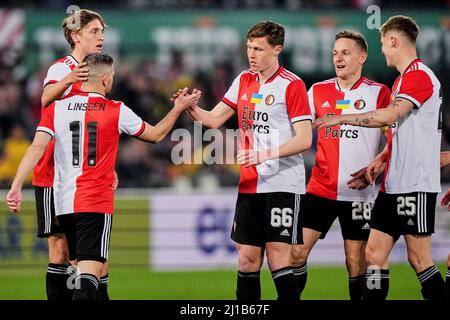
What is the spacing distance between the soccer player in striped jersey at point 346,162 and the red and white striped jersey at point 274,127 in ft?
1.85

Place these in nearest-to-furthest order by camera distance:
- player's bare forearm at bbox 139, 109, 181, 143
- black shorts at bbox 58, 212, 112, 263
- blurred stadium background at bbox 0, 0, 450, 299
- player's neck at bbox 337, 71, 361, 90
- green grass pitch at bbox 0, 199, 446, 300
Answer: black shorts at bbox 58, 212, 112, 263 < player's bare forearm at bbox 139, 109, 181, 143 < player's neck at bbox 337, 71, 361, 90 < green grass pitch at bbox 0, 199, 446, 300 < blurred stadium background at bbox 0, 0, 450, 299

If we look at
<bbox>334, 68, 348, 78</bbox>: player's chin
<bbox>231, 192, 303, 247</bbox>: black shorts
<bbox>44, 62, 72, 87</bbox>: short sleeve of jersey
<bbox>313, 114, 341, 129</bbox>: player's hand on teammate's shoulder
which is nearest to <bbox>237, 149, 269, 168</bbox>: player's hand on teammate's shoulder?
<bbox>231, 192, 303, 247</bbox>: black shorts

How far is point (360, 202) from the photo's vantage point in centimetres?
835

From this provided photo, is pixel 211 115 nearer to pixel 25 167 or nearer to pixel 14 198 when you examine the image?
pixel 25 167

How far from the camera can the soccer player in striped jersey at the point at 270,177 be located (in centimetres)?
764

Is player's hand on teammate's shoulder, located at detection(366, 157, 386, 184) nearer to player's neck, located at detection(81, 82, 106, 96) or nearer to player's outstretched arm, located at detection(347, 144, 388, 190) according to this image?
player's outstretched arm, located at detection(347, 144, 388, 190)

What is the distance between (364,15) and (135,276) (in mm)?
6320

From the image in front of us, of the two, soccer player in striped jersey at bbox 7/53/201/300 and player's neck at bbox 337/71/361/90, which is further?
player's neck at bbox 337/71/361/90

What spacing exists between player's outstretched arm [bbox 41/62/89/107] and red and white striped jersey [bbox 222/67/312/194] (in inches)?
53.3

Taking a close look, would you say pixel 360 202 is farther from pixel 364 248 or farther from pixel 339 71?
pixel 339 71

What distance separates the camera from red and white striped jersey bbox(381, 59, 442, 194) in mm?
7691

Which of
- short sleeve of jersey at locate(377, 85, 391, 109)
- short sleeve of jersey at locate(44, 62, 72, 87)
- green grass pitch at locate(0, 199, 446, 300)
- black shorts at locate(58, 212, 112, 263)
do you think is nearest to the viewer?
black shorts at locate(58, 212, 112, 263)

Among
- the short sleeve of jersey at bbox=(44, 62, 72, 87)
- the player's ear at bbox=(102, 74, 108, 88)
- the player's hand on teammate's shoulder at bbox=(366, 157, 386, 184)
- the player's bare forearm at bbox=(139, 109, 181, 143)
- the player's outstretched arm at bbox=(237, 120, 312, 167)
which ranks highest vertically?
the short sleeve of jersey at bbox=(44, 62, 72, 87)
